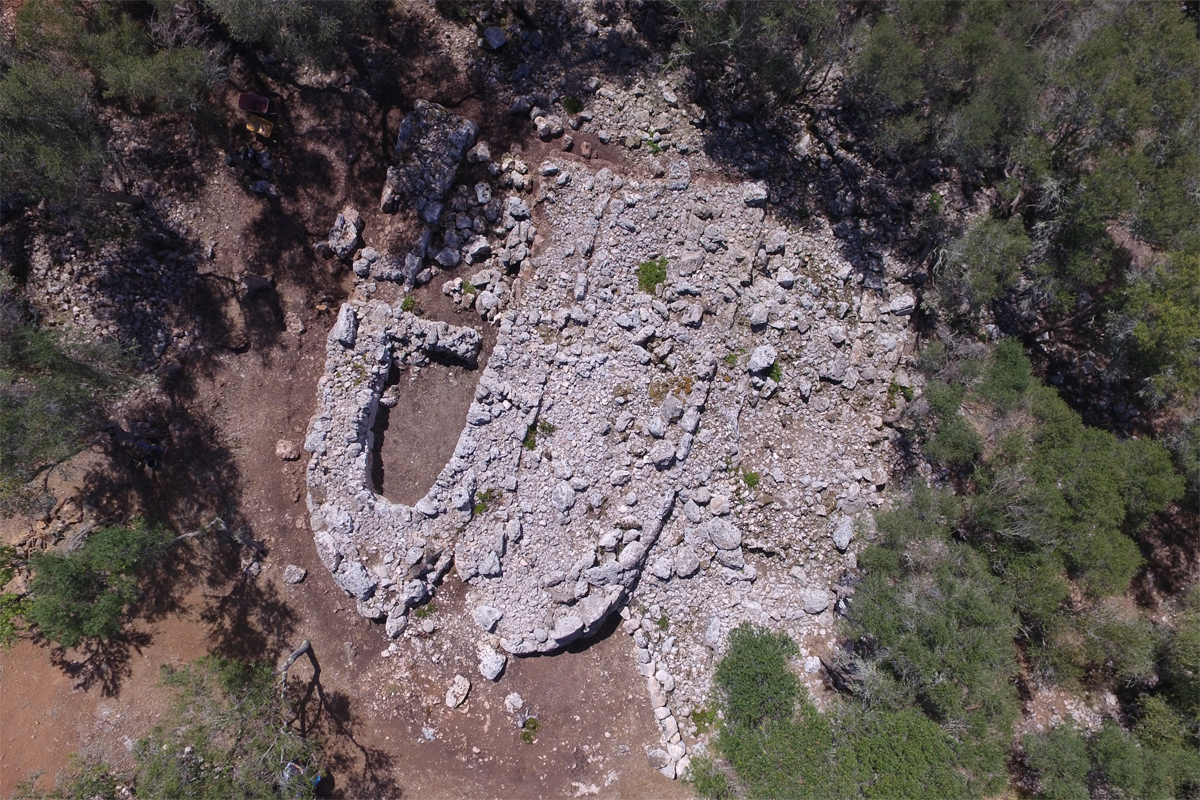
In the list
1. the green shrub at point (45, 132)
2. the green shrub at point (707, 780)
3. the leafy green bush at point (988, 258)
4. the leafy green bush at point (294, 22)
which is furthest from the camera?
the leafy green bush at point (988, 258)

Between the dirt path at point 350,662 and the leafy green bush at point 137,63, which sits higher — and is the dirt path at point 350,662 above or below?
below

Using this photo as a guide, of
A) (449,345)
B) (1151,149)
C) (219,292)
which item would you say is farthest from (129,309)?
(1151,149)

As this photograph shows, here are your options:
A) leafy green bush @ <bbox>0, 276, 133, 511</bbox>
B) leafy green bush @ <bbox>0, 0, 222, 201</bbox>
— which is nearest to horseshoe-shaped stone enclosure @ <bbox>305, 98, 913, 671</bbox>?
leafy green bush @ <bbox>0, 276, 133, 511</bbox>

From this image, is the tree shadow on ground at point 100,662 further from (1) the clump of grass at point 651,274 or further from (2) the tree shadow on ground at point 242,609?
(1) the clump of grass at point 651,274

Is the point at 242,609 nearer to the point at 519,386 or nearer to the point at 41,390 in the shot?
the point at 41,390

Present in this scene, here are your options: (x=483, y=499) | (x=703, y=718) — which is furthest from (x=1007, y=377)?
(x=483, y=499)

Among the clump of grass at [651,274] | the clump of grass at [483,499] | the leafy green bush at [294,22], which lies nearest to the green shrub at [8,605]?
the clump of grass at [483,499]
